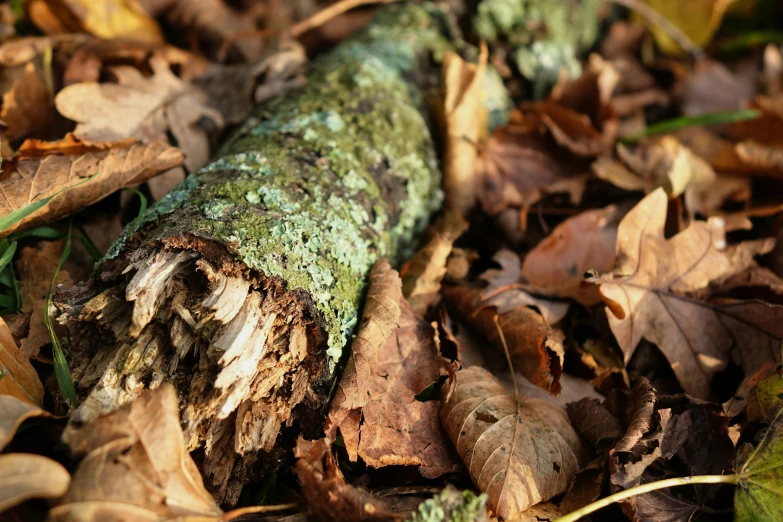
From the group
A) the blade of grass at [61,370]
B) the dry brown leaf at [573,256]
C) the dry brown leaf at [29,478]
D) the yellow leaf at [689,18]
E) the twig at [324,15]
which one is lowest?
the dry brown leaf at [573,256]

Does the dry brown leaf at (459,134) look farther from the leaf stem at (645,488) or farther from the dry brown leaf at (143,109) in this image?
the leaf stem at (645,488)

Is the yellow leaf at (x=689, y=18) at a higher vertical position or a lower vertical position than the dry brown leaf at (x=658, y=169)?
higher

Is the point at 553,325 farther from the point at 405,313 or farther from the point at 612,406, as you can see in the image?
the point at 405,313

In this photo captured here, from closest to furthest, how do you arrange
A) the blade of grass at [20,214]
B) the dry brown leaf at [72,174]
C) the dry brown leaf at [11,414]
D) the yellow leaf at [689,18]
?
1. the dry brown leaf at [11,414]
2. the blade of grass at [20,214]
3. the dry brown leaf at [72,174]
4. the yellow leaf at [689,18]

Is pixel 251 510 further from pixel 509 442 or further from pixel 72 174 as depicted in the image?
pixel 72 174

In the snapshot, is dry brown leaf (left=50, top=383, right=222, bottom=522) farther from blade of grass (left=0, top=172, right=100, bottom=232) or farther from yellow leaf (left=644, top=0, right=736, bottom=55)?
yellow leaf (left=644, top=0, right=736, bottom=55)

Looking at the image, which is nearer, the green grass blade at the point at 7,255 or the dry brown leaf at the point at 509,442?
the dry brown leaf at the point at 509,442

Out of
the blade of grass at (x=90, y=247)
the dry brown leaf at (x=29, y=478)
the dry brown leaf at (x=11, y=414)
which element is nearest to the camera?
the dry brown leaf at (x=29, y=478)

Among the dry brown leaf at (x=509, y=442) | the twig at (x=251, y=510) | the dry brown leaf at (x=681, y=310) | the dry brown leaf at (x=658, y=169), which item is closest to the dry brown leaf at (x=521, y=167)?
the dry brown leaf at (x=658, y=169)
